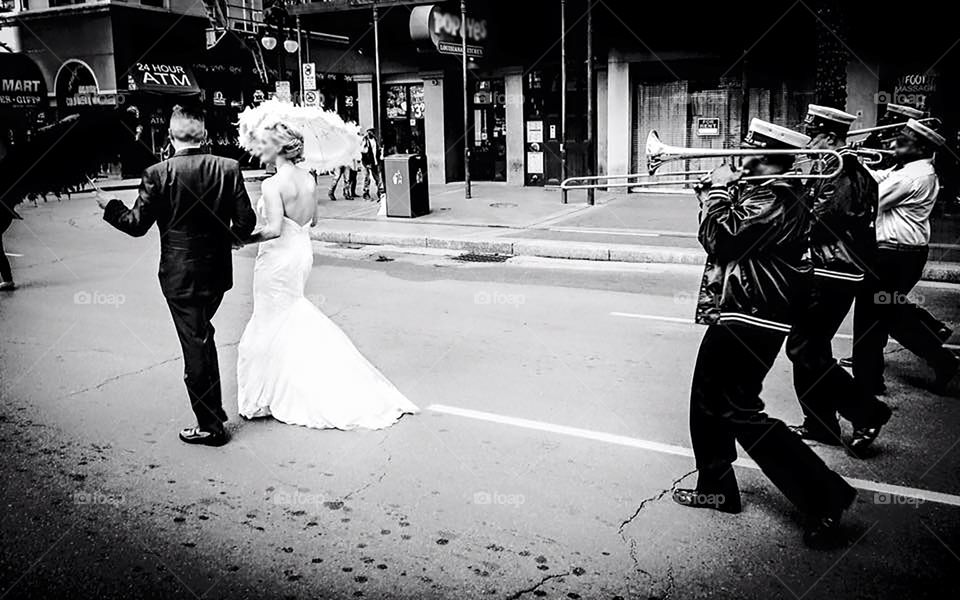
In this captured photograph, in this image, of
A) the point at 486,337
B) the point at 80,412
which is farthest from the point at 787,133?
the point at 80,412

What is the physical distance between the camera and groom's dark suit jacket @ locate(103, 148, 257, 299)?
481 centimetres

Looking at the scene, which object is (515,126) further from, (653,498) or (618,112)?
(653,498)

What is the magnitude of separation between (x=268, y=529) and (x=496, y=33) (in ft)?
58.6

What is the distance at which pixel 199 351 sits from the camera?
5062 millimetres

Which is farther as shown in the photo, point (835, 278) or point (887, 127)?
point (887, 127)

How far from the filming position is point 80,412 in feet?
19.0

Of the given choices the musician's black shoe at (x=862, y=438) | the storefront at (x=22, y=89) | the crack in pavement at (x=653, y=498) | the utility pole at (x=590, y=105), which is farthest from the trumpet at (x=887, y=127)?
the storefront at (x=22, y=89)

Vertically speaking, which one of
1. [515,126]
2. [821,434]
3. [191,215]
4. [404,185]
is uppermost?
[515,126]
